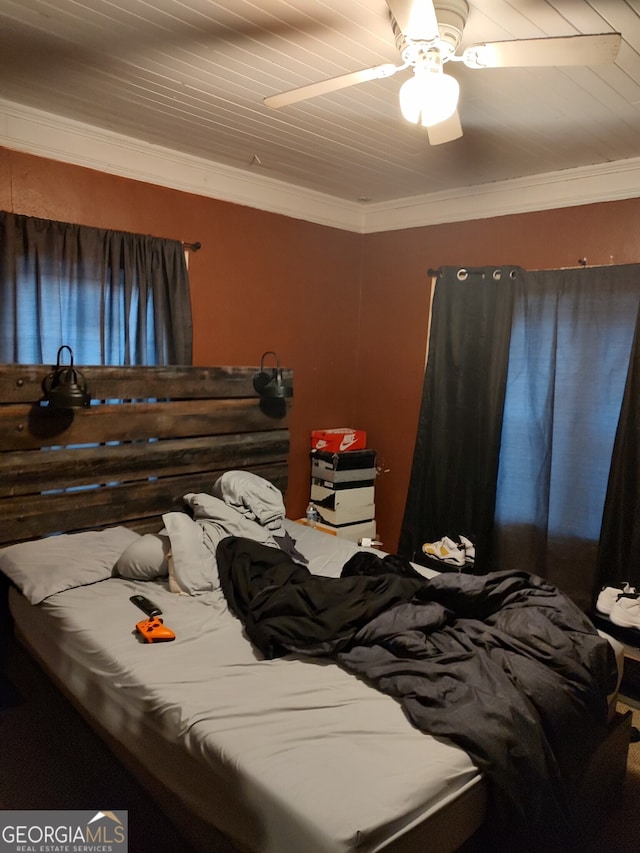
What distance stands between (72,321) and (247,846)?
238 cm

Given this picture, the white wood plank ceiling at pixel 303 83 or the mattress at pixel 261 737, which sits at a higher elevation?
the white wood plank ceiling at pixel 303 83

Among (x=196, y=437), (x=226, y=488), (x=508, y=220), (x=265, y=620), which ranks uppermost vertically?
(x=508, y=220)

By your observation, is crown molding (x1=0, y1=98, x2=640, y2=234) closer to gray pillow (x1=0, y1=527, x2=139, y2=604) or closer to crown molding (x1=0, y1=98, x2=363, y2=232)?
crown molding (x1=0, y1=98, x2=363, y2=232)

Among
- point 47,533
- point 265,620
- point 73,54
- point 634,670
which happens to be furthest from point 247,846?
point 73,54

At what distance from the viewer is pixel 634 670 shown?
8.98ft

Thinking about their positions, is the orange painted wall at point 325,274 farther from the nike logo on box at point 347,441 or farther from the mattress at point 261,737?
the mattress at point 261,737

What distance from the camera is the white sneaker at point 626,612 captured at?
2875 mm

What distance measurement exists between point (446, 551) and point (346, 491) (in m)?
0.76

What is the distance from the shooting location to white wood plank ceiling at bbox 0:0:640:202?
6.15ft

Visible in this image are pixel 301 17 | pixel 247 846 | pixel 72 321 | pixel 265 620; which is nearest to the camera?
pixel 247 846

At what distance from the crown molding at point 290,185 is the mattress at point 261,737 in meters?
2.13

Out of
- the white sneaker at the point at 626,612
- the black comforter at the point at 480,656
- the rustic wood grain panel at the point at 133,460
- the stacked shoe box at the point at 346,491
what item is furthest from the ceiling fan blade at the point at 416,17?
the stacked shoe box at the point at 346,491

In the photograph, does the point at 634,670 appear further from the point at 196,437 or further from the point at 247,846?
the point at 196,437

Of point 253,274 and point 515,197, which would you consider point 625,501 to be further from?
point 253,274
